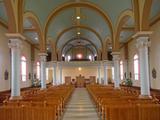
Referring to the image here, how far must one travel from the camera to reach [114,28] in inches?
814

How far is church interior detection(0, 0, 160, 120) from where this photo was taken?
896cm

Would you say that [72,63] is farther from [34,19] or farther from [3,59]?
[34,19]

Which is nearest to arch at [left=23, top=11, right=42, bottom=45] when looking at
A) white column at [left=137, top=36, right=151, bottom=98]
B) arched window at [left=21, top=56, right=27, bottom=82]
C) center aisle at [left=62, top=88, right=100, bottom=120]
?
center aisle at [left=62, top=88, right=100, bottom=120]

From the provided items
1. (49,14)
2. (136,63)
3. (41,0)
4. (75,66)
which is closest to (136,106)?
(41,0)

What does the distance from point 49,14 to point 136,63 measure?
43.6 ft

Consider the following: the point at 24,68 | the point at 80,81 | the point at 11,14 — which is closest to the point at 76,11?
the point at 24,68

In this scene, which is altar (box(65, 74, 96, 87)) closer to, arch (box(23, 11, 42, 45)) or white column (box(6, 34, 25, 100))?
arch (box(23, 11, 42, 45))

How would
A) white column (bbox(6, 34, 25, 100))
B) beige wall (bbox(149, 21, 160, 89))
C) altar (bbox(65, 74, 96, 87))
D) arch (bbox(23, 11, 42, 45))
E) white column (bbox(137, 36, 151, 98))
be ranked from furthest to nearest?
altar (bbox(65, 74, 96, 87)), beige wall (bbox(149, 21, 160, 89)), arch (bbox(23, 11, 42, 45)), white column (bbox(6, 34, 25, 100)), white column (bbox(137, 36, 151, 98))

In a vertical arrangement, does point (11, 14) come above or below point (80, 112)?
above

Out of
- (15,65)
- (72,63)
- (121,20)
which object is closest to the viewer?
(15,65)

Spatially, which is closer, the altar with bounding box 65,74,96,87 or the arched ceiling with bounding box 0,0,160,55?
the arched ceiling with bounding box 0,0,160,55

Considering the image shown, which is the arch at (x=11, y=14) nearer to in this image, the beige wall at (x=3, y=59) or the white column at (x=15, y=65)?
the white column at (x=15, y=65)

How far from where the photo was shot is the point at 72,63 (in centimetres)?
4153

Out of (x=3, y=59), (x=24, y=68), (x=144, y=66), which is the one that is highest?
(x=3, y=59)
